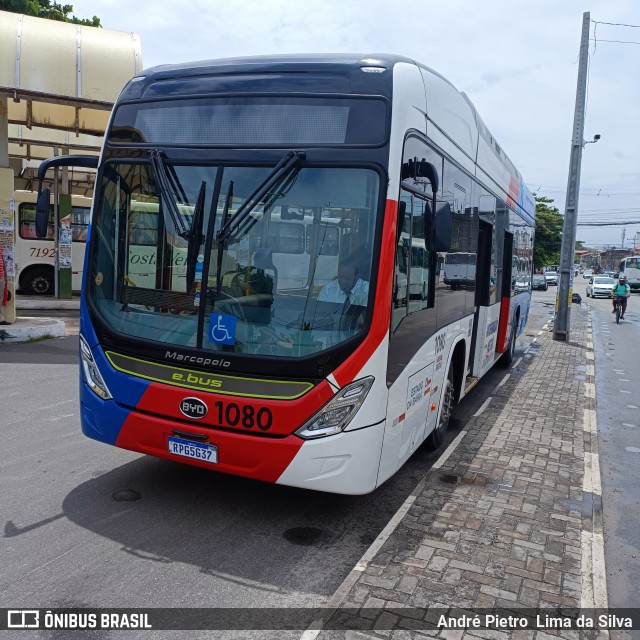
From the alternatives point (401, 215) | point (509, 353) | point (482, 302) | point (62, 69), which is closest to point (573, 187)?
point (509, 353)

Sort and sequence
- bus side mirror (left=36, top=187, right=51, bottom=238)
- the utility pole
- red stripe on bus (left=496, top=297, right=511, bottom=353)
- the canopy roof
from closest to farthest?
bus side mirror (left=36, top=187, right=51, bottom=238) < red stripe on bus (left=496, top=297, right=511, bottom=353) < the canopy roof < the utility pole

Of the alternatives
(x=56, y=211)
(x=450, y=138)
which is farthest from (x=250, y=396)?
(x=56, y=211)

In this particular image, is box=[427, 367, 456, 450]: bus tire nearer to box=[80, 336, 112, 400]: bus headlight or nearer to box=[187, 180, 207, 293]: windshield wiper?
box=[187, 180, 207, 293]: windshield wiper

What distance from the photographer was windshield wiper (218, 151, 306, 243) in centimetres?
415

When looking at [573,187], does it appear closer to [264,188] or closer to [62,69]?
[62,69]

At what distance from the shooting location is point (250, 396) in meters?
4.11

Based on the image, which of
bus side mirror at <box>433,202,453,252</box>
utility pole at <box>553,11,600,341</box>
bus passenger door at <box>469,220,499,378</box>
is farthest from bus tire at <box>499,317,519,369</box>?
bus side mirror at <box>433,202,453,252</box>

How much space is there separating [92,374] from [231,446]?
4.20 feet

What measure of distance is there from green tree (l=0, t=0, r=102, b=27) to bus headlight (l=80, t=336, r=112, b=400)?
16.7m

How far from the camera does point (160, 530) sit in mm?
4312

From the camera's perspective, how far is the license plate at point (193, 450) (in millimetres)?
4242

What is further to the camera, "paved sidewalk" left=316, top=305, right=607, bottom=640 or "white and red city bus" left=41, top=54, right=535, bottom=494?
"white and red city bus" left=41, top=54, right=535, bottom=494

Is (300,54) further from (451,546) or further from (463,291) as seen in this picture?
(451,546)

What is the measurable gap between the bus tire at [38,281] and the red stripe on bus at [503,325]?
14.9 metres
